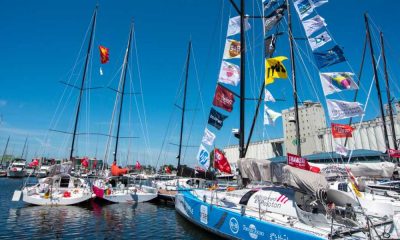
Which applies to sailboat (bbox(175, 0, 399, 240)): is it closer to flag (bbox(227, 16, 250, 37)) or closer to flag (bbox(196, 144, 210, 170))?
flag (bbox(196, 144, 210, 170))

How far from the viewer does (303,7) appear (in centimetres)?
1830

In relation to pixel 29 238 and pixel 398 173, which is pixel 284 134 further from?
pixel 29 238

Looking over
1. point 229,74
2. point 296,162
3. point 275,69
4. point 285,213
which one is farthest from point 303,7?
point 285,213

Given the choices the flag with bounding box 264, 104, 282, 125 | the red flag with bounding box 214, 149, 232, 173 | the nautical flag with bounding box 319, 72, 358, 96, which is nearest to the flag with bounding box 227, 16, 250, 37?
the flag with bounding box 264, 104, 282, 125

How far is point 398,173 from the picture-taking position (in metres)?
21.6

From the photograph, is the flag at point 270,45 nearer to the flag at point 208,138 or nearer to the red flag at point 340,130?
the red flag at point 340,130

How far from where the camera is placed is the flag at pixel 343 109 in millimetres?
13039

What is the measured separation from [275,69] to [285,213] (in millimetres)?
7978

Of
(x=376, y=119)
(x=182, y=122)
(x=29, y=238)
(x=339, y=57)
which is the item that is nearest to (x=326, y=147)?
(x=376, y=119)

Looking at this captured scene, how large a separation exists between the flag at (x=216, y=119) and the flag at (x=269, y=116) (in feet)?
14.2

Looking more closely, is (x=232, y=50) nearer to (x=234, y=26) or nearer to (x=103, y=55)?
(x=234, y=26)

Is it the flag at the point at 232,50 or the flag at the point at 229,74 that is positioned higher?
the flag at the point at 232,50

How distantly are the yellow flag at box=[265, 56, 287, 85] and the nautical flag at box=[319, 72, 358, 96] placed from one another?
213cm

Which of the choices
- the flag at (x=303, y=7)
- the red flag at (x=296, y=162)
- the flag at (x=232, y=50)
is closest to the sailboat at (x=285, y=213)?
the red flag at (x=296, y=162)
